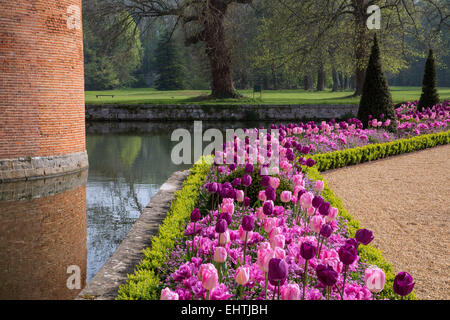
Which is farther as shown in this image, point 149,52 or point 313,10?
point 149,52

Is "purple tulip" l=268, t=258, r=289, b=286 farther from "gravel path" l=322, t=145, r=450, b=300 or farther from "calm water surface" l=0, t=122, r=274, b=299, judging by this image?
"calm water surface" l=0, t=122, r=274, b=299

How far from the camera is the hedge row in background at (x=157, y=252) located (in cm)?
311

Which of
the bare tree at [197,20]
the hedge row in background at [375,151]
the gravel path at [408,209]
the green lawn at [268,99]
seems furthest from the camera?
the green lawn at [268,99]

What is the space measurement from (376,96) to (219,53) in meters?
15.8

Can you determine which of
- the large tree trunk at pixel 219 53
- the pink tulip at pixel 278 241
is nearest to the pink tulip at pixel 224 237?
the pink tulip at pixel 278 241

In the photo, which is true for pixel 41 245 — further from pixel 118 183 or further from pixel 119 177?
pixel 119 177

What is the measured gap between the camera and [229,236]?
3018 millimetres

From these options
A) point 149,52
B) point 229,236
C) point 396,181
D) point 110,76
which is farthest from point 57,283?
point 149,52

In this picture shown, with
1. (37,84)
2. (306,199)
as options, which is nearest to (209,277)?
(306,199)

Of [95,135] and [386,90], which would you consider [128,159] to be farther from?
[386,90]

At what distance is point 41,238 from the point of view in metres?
6.07

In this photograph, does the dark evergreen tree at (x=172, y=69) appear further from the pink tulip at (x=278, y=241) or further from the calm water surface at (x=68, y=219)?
the pink tulip at (x=278, y=241)

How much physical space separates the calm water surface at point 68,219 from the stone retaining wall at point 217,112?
1135cm

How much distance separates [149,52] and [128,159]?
6252 cm
